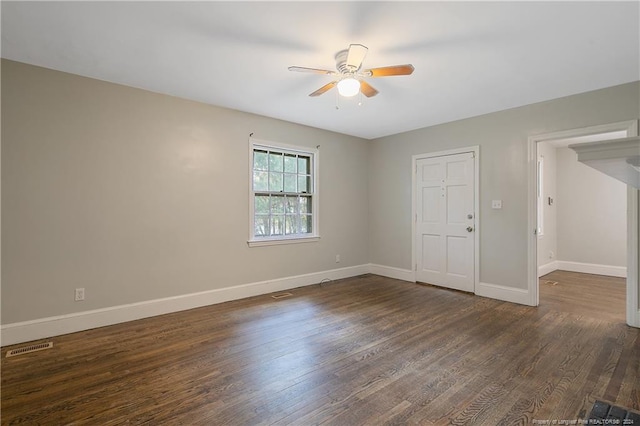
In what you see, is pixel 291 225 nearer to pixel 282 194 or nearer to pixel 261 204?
pixel 282 194

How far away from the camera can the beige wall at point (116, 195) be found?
9.32 ft

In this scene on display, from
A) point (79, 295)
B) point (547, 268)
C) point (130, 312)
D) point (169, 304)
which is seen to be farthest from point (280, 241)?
point (547, 268)

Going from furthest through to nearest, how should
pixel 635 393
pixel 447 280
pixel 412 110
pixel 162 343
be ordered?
1. pixel 447 280
2. pixel 412 110
3. pixel 162 343
4. pixel 635 393

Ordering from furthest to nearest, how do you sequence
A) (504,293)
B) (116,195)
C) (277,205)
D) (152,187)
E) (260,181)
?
(277,205), (260,181), (504,293), (152,187), (116,195)

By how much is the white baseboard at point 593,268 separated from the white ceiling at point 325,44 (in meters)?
3.95

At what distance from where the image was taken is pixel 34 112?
9.50 feet

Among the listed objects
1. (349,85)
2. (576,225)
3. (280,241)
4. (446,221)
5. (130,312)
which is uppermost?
(349,85)

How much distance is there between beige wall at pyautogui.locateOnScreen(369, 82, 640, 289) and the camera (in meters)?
3.47

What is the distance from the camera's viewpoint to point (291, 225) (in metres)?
4.92

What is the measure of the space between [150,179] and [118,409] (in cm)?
241

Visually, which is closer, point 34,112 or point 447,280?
point 34,112

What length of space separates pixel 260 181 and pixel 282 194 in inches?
16.4

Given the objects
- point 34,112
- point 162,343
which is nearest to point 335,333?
point 162,343

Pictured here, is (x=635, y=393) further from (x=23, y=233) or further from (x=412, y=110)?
(x=23, y=233)
